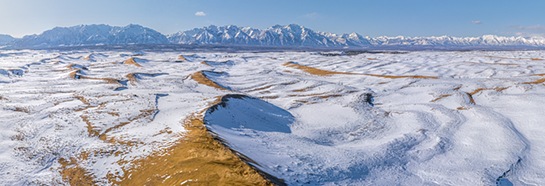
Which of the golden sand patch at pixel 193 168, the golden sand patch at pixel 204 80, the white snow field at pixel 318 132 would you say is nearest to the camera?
the golden sand patch at pixel 193 168

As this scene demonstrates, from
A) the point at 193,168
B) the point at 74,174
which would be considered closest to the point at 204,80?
the point at 74,174

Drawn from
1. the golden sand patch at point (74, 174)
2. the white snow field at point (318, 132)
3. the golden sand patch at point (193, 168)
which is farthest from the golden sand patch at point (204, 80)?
the golden sand patch at point (193, 168)

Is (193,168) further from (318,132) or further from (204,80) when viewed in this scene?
(204,80)

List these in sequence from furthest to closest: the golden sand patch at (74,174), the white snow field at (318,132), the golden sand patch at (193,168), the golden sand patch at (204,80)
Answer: the golden sand patch at (204,80), the white snow field at (318,132), the golden sand patch at (74,174), the golden sand patch at (193,168)

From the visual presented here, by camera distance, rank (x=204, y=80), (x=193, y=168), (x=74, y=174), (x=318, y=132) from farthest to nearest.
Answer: (x=204, y=80), (x=318, y=132), (x=74, y=174), (x=193, y=168)

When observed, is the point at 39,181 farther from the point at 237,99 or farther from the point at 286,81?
the point at 286,81

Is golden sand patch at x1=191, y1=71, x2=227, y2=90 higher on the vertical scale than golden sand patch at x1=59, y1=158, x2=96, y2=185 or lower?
lower

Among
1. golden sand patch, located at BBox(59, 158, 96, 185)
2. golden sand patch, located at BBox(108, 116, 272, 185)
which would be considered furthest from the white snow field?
golden sand patch, located at BBox(108, 116, 272, 185)

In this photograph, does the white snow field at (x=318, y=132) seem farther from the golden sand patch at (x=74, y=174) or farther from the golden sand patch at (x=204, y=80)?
the golden sand patch at (x=204, y=80)

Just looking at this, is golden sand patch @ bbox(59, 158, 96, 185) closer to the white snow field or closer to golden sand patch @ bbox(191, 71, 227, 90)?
the white snow field

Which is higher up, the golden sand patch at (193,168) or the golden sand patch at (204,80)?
the golden sand patch at (193,168)
